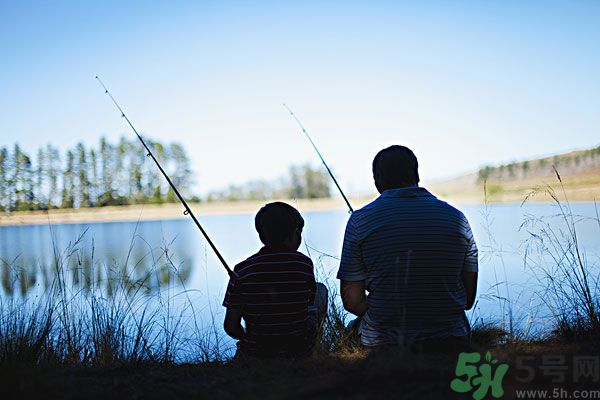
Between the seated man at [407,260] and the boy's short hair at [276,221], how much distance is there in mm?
302

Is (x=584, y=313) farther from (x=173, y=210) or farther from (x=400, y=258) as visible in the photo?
(x=173, y=210)

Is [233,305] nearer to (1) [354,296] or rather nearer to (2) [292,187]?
(1) [354,296]

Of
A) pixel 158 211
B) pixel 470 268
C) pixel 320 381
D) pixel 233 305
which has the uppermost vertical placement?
pixel 158 211

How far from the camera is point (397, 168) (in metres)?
1.98

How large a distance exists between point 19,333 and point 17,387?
42.3 inches

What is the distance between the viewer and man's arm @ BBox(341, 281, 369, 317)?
198 centimetres

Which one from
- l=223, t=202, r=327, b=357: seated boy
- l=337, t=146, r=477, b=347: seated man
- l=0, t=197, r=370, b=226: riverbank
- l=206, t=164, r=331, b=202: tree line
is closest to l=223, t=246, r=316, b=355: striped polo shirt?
l=223, t=202, r=327, b=357: seated boy

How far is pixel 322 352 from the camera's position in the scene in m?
2.44

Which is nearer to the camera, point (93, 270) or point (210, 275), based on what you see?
point (93, 270)

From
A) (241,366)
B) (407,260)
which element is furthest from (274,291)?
(407,260)

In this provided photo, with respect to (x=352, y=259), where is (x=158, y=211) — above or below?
above

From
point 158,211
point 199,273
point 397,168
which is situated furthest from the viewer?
point 158,211

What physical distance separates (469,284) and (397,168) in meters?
0.58

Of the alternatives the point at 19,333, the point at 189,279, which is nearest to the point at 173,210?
the point at 189,279
